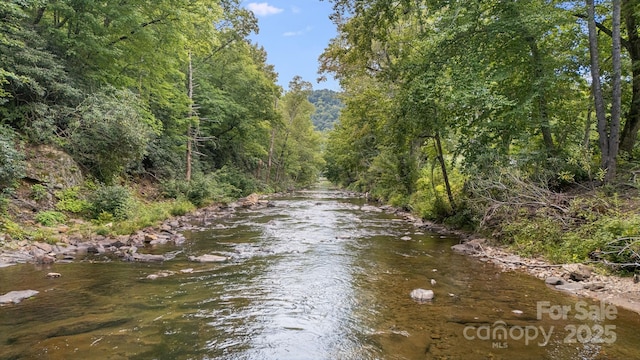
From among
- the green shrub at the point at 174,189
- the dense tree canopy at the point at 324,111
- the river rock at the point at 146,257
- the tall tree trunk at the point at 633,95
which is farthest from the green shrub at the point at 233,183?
the dense tree canopy at the point at 324,111

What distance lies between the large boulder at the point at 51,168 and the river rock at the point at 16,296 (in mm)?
6418

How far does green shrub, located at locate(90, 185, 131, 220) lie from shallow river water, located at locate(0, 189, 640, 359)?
390 centimetres

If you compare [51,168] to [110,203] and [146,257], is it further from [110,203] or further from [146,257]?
[146,257]

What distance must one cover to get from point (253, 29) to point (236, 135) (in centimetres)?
875

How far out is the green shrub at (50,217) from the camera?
9.93 m

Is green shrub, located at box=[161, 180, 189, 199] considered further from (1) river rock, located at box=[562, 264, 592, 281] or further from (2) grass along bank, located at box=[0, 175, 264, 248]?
(1) river rock, located at box=[562, 264, 592, 281]

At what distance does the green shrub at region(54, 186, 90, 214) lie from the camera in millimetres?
11103

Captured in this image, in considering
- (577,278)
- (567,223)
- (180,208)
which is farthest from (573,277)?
(180,208)

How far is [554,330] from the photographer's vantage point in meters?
5.02

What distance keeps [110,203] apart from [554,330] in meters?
12.7

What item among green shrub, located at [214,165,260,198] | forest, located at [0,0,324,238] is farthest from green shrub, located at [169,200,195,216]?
green shrub, located at [214,165,260,198]

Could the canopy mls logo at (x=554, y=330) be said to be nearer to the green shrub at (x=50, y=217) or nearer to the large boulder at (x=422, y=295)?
the large boulder at (x=422, y=295)

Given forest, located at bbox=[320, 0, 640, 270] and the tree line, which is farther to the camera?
the tree line

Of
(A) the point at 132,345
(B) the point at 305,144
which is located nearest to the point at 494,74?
(A) the point at 132,345
